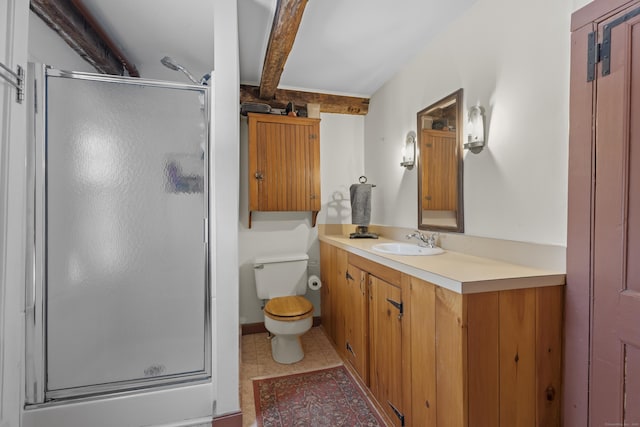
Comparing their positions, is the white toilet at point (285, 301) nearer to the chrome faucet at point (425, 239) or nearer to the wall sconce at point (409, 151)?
the chrome faucet at point (425, 239)

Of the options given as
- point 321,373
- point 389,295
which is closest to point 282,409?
point 321,373

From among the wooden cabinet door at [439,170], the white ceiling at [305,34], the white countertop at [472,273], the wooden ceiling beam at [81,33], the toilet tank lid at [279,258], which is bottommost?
the toilet tank lid at [279,258]

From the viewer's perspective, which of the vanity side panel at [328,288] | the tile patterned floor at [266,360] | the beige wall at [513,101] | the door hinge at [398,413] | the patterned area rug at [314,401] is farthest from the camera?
the vanity side panel at [328,288]

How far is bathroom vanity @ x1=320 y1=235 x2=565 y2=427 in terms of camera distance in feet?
3.29

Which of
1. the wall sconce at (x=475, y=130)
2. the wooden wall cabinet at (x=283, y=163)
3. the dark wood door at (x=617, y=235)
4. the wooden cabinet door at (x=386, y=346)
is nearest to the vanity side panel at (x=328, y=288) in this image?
the wooden wall cabinet at (x=283, y=163)

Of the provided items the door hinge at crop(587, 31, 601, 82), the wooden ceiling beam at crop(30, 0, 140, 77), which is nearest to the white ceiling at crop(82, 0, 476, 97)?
the wooden ceiling beam at crop(30, 0, 140, 77)

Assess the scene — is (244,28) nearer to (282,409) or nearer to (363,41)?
(363,41)

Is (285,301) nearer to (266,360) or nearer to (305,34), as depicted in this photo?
(266,360)

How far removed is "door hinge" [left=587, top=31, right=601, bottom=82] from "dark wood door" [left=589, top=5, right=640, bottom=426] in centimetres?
2

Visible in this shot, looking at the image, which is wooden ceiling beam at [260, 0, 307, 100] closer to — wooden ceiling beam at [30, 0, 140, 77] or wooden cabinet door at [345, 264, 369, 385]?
wooden ceiling beam at [30, 0, 140, 77]

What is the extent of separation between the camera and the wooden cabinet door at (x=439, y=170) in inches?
69.9

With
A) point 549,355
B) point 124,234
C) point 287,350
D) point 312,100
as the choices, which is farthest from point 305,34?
point 287,350

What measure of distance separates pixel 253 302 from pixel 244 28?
2.26 metres

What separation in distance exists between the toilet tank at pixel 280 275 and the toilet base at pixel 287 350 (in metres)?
0.42
